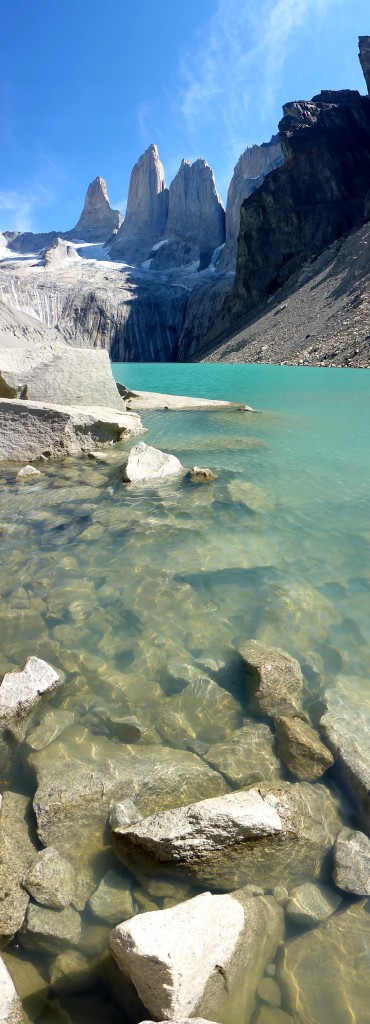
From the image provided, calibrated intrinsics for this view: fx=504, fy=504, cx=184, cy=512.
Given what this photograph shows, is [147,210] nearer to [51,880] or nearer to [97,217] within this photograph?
[97,217]

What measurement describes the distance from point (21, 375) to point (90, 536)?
24.7ft

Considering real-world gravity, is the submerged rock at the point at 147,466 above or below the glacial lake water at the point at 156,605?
above

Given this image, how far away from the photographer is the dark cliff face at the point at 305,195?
72.2 meters

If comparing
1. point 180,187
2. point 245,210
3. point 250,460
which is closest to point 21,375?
point 250,460

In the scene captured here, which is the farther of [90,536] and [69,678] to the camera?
[90,536]

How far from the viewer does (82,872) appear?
2.48 meters

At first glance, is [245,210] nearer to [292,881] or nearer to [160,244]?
[160,244]

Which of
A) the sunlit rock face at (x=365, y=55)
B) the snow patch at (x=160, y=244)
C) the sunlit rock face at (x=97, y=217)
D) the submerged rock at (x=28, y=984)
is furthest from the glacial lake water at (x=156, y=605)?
the sunlit rock face at (x=97, y=217)

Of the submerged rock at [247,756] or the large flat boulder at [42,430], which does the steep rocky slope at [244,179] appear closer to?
the large flat boulder at [42,430]

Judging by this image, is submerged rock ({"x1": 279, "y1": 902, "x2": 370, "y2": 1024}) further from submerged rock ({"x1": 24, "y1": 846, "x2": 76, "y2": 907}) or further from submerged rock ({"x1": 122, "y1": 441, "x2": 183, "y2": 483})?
submerged rock ({"x1": 122, "y1": 441, "x2": 183, "y2": 483})

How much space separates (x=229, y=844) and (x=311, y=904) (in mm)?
443

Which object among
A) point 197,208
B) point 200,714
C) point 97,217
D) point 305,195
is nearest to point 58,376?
point 200,714

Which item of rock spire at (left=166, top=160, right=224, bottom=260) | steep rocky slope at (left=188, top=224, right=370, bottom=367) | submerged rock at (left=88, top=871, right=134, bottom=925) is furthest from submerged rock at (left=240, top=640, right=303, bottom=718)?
rock spire at (left=166, top=160, right=224, bottom=260)

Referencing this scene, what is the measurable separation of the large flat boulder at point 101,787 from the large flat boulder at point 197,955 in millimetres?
672
